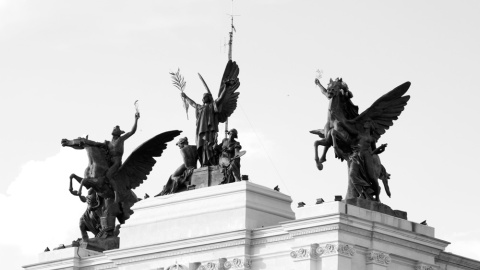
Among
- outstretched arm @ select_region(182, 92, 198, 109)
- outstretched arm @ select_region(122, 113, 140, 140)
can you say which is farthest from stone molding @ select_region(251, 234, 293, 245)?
outstretched arm @ select_region(122, 113, 140, 140)

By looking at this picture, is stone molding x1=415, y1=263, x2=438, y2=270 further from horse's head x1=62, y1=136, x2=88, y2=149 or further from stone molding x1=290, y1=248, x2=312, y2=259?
horse's head x1=62, y1=136, x2=88, y2=149

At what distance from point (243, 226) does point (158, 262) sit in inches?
131

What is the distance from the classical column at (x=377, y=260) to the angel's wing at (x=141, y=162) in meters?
11.6

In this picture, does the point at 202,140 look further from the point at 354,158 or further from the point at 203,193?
the point at 354,158

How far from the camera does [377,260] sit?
5178cm

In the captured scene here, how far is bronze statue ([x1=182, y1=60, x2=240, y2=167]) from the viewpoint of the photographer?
57.0 metres

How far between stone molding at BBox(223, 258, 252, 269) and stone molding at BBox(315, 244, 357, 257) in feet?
9.85

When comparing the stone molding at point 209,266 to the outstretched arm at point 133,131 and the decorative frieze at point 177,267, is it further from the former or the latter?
the outstretched arm at point 133,131

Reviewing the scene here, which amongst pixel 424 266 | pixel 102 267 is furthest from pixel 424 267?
pixel 102 267

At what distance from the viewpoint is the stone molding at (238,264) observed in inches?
2108

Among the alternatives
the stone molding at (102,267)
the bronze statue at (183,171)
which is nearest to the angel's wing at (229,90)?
the bronze statue at (183,171)

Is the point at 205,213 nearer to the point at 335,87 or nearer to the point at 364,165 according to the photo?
the point at 364,165

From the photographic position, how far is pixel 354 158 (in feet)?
173

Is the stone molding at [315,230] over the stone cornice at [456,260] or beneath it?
beneath
